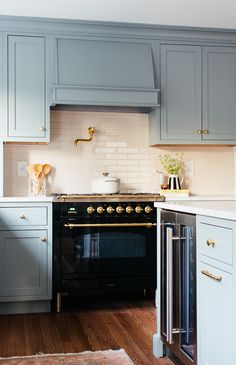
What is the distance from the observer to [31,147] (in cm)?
460

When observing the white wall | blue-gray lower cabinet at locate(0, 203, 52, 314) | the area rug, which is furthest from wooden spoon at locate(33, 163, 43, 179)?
the area rug

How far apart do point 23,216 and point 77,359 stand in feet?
4.62

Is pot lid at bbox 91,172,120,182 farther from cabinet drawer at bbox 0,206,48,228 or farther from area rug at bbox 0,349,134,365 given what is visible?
area rug at bbox 0,349,134,365

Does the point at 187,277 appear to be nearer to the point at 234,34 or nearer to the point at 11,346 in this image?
the point at 11,346

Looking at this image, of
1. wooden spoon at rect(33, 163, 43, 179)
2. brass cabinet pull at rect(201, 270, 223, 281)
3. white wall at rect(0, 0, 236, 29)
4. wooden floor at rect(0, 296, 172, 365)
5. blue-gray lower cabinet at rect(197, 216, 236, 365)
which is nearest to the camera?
blue-gray lower cabinet at rect(197, 216, 236, 365)

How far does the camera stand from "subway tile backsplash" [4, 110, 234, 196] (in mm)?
4605

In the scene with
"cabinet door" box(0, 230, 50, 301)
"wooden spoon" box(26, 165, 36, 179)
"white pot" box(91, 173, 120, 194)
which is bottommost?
"cabinet door" box(0, 230, 50, 301)

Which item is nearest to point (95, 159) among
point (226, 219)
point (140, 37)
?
point (140, 37)

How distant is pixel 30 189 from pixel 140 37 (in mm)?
1670

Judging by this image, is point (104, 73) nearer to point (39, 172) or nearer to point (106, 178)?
point (106, 178)

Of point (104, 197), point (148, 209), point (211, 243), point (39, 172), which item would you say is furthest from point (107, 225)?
point (211, 243)

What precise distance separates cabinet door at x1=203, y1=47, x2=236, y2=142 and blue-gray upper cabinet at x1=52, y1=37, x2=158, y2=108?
1.74 ft

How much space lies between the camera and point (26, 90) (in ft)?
14.0

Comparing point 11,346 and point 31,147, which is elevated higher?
point 31,147
